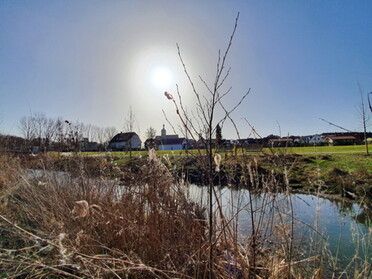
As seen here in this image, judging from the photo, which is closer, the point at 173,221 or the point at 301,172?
the point at 173,221

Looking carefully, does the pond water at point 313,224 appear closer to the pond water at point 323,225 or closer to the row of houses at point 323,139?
the pond water at point 323,225

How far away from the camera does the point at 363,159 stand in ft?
50.4

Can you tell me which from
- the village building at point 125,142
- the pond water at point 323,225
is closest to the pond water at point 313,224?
the pond water at point 323,225

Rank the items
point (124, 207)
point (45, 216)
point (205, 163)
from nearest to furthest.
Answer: point (205, 163) → point (124, 207) → point (45, 216)

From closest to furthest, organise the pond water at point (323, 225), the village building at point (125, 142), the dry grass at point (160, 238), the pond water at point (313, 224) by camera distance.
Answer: the dry grass at point (160, 238), the pond water at point (313, 224), the pond water at point (323, 225), the village building at point (125, 142)

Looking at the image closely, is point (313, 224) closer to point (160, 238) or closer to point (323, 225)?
point (323, 225)

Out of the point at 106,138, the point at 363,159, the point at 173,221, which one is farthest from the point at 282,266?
the point at 363,159

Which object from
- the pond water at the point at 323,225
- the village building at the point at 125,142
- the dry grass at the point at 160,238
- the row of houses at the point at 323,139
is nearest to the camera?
the row of houses at the point at 323,139

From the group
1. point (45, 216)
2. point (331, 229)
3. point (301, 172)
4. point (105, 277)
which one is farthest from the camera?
point (301, 172)

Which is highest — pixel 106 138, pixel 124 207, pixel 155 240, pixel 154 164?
pixel 106 138

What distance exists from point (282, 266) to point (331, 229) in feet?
14.8

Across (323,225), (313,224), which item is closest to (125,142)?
(313,224)

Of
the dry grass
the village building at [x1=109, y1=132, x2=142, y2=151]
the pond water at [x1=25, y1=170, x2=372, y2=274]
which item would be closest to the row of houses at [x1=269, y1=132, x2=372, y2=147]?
the dry grass

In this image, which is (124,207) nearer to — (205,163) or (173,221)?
(173,221)
